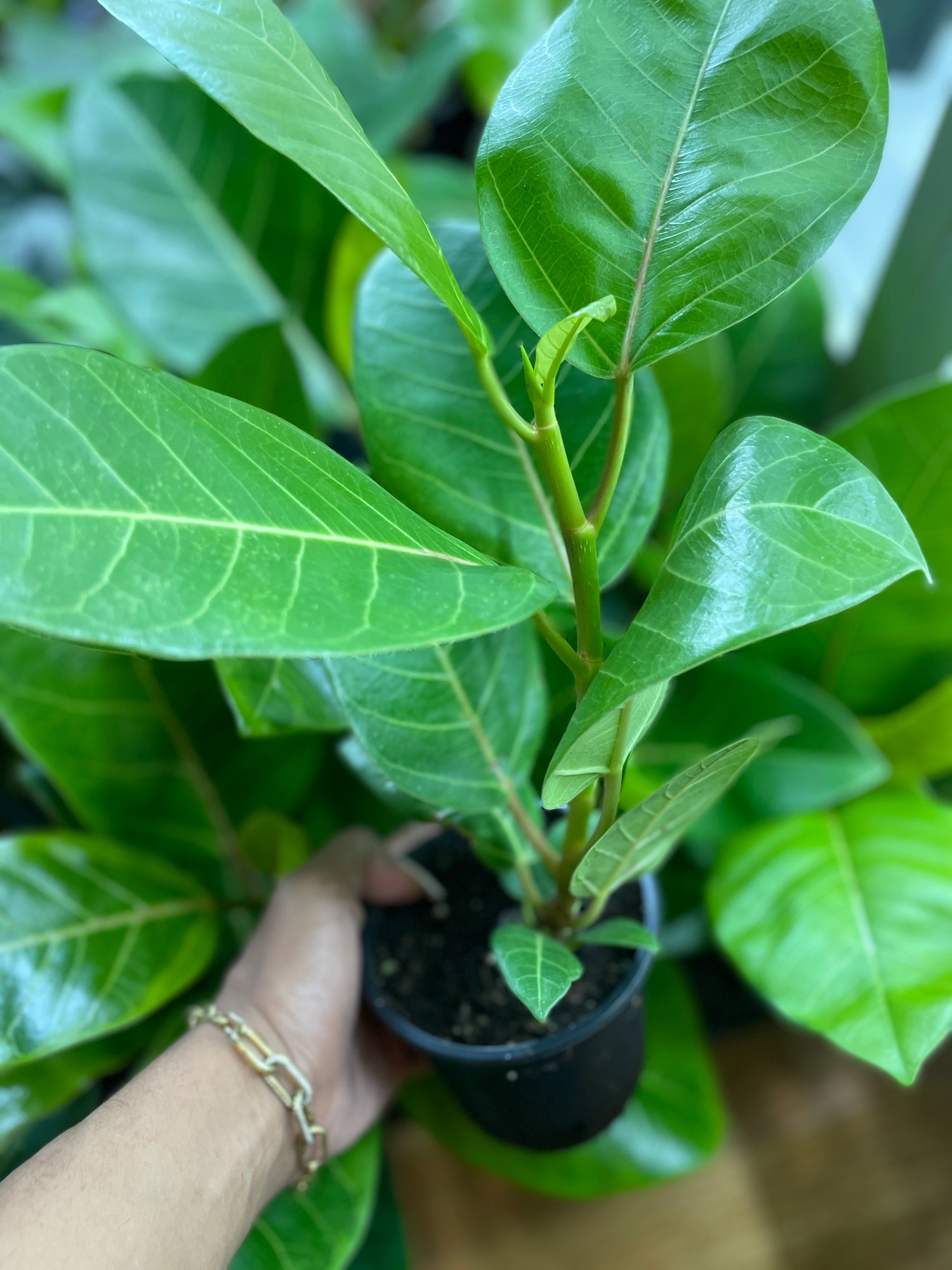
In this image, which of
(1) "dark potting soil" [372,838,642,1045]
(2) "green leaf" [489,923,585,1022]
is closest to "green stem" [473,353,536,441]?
(2) "green leaf" [489,923,585,1022]

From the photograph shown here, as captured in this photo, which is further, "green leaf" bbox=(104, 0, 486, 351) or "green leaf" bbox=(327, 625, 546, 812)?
"green leaf" bbox=(327, 625, 546, 812)

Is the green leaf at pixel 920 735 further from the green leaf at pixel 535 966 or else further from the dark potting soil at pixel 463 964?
the green leaf at pixel 535 966

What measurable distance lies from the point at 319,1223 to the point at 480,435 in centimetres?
53

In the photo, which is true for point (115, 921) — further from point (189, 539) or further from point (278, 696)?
point (189, 539)

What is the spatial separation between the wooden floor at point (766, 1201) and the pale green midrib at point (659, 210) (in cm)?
84

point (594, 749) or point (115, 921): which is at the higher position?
point (594, 749)

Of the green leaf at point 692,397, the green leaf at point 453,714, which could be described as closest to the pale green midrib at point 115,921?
the green leaf at point 453,714

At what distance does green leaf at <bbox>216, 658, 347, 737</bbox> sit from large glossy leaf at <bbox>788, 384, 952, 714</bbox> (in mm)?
413

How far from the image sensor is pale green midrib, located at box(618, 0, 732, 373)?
0.36m

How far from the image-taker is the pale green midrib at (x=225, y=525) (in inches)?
10.4

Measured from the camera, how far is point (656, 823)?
0.43 m

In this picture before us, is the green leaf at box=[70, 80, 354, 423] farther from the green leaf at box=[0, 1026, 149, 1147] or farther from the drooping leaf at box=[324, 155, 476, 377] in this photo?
the green leaf at box=[0, 1026, 149, 1147]

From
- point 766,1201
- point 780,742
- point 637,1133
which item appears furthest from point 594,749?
point 766,1201

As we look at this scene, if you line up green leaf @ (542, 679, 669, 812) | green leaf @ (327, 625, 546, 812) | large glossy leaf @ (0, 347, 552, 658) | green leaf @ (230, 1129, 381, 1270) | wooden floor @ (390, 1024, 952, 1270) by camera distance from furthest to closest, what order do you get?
wooden floor @ (390, 1024, 952, 1270)
green leaf @ (230, 1129, 381, 1270)
green leaf @ (327, 625, 546, 812)
green leaf @ (542, 679, 669, 812)
large glossy leaf @ (0, 347, 552, 658)
